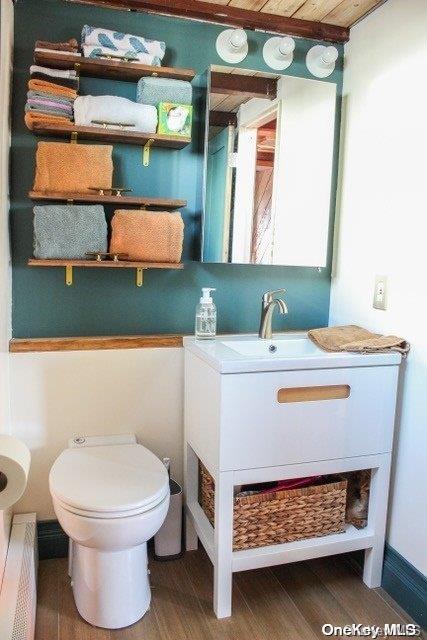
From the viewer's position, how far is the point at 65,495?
59.0 inches

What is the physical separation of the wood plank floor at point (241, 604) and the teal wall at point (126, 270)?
3.10ft

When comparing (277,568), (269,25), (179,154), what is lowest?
(277,568)

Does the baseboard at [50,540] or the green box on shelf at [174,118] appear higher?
the green box on shelf at [174,118]

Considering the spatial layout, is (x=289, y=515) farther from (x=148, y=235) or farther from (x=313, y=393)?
(x=148, y=235)

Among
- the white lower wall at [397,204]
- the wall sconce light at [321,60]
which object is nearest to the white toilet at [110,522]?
the white lower wall at [397,204]

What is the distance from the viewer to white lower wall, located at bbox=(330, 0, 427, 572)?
5.55ft

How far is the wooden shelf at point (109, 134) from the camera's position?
5.75ft

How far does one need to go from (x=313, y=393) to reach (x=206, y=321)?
21.4 inches

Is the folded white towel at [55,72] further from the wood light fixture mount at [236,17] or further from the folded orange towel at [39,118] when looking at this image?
the wood light fixture mount at [236,17]

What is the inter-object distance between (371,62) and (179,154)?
0.84 metres

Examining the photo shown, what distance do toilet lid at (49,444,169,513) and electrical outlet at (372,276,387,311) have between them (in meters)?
1.01

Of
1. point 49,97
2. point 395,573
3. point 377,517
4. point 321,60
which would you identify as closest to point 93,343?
point 49,97

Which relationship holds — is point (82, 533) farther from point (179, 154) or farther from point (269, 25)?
point (269, 25)

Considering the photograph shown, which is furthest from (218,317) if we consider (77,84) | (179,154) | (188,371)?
(77,84)
